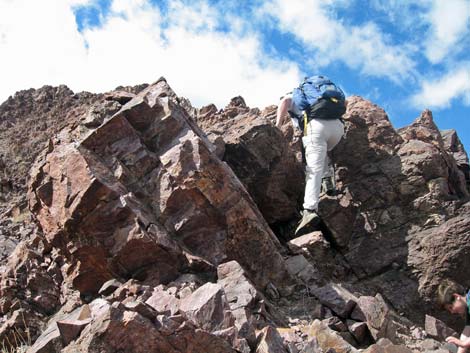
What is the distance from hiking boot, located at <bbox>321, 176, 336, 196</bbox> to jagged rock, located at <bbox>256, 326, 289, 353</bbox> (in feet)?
18.9

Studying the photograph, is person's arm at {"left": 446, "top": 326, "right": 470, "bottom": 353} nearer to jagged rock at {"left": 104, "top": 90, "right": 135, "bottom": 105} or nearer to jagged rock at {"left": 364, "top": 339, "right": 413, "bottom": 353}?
jagged rock at {"left": 364, "top": 339, "right": 413, "bottom": 353}

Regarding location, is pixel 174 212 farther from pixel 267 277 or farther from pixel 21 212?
pixel 21 212

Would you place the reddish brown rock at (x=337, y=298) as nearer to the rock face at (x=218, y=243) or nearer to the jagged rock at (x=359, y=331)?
the rock face at (x=218, y=243)

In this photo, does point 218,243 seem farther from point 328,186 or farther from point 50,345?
point 50,345

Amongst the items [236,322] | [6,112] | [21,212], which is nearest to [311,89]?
[236,322]

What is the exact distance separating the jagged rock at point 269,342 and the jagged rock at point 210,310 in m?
0.54

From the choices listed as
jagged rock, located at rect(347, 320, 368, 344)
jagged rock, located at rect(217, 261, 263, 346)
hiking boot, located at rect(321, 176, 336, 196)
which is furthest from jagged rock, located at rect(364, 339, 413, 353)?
hiking boot, located at rect(321, 176, 336, 196)

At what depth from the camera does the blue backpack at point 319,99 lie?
11.9 meters

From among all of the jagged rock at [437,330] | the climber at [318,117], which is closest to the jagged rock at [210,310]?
the jagged rock at [437,330]

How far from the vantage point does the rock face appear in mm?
7684

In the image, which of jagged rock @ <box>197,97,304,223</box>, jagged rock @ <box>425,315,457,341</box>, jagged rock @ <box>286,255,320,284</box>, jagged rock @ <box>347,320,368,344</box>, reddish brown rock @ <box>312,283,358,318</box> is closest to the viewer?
jagged rock @ <box>347,320,368,344</box>

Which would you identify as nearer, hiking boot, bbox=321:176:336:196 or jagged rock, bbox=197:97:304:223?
hiking boot, bbox=321:176:336:196

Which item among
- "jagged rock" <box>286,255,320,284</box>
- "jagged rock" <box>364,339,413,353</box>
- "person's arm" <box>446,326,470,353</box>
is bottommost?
"jagged rock" <box>364,339,413,353</box>

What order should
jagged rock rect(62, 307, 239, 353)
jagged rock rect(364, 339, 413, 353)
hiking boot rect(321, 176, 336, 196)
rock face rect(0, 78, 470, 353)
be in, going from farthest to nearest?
1. hiking boot rect(321, 176, 336, 196)
2. rock face rect(0, 78, 470, 353)
3. jagged rock rect(364, 339, 413, 353)
4. jagged rock rect(62, 307, 239, 353)
